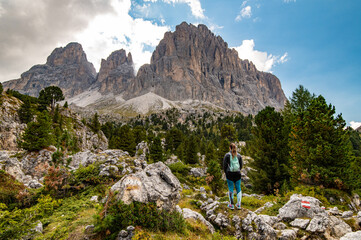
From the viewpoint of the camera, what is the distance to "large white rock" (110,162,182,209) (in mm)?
→ 5922

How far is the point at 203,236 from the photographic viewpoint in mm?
6180

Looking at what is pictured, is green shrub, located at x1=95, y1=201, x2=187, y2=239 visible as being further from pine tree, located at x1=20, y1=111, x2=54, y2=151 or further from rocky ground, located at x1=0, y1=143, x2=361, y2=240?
pine tree, located at x1=20, y1=111, x2=54, y2=151

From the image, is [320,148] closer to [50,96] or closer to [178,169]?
[178,169]

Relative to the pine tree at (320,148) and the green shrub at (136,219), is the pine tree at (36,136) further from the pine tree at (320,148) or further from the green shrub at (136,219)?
the pine tree at (320,148)

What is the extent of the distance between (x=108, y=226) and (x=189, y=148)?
40.6 meters

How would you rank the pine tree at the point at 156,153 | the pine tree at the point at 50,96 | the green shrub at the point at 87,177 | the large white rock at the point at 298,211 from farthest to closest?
the pine tree at the point at 50,96, the pine tree at the point at 156,153, the green shrub at the point at 87,177, the large white rock at the point at 298,211

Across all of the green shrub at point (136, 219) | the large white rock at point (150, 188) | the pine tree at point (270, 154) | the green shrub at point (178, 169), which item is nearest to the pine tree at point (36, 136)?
the green shrub at point (178, 169)

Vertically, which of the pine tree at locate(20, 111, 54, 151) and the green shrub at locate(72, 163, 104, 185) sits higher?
the pine tree at locate(20, 111, 54, 151)

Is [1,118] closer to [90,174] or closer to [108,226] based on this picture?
[90,174]

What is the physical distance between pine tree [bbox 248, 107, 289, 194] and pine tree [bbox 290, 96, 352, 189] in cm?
189

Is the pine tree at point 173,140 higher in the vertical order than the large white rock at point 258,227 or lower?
higher

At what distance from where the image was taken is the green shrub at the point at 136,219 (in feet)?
16.5

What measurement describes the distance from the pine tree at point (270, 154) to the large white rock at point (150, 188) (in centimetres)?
1260

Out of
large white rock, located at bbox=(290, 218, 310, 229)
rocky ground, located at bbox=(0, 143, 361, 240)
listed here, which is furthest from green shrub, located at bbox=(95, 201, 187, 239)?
large white rock, located at bbox=(290, 218, 310, 229)
